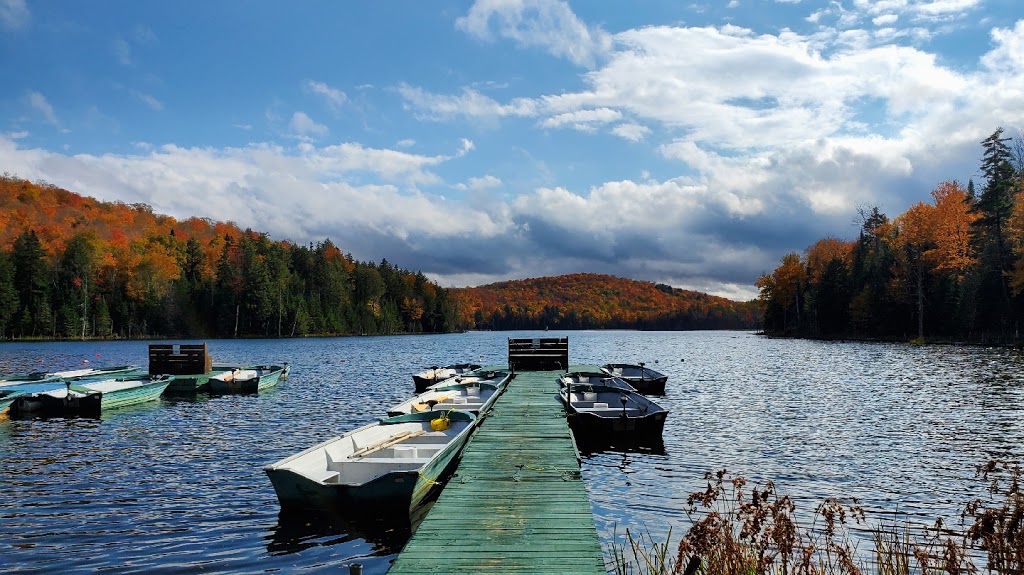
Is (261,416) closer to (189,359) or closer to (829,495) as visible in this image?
(189,359)

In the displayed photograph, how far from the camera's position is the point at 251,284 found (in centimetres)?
13900

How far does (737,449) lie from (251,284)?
5224 inches

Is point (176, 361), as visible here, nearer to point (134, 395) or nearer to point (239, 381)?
point (239, 381)

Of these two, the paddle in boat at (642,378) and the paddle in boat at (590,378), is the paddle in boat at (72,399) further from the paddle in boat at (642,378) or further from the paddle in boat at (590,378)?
the paddle in boat at (642,378)

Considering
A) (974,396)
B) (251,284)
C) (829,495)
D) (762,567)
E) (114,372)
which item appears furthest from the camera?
(251,284)

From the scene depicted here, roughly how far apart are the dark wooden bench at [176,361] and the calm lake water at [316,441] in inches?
265

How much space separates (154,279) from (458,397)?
12740 cm

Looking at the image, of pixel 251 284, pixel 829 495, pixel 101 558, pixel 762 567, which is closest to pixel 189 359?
pixel 101 558

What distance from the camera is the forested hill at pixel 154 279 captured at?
396 feet

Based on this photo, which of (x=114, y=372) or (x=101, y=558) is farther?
(x=114, y=372)

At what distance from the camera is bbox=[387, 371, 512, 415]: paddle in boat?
2270 centimetres

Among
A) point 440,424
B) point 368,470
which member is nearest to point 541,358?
point 440,424

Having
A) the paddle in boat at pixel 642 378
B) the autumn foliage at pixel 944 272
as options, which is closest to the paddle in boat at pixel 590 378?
the paddle in boat at pixel 642 378

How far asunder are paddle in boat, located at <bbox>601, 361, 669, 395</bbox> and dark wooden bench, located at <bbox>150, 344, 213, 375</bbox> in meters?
24.9
